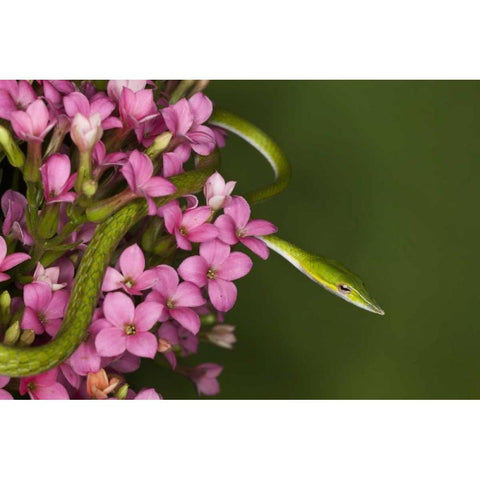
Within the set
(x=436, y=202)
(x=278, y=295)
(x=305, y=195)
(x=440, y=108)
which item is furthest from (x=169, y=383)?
(x=440, y=108)

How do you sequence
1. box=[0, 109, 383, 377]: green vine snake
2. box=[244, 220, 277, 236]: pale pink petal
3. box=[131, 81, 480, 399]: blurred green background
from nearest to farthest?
box=[0, 109, 383, 377]: green vine snake, box=[244, 220, 277, 236]: pale pink petal, box=[131, 81, 480, 399]: blurred green background

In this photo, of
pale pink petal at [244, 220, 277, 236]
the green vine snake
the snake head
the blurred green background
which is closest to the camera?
the green vine snake

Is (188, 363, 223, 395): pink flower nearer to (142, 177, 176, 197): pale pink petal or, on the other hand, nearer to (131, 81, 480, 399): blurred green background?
(142, 177, 176, 197): pale pink petal

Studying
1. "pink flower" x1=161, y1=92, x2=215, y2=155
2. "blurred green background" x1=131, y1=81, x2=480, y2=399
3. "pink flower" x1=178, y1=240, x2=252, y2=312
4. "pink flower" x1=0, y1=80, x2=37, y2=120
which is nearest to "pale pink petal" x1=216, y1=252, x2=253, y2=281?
"pink flower" x1=178, y1=240, x2=252, y2=312

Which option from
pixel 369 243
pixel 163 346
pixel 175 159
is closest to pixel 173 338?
pixel 163 346

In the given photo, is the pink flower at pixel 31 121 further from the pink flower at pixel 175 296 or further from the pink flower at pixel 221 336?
the pink flower at pixel 221 336

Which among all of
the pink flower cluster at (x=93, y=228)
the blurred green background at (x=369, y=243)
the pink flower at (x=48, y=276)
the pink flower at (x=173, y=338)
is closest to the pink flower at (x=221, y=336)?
the pink flower at (x=173, y=338)

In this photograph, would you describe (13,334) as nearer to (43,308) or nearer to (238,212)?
(43,308)

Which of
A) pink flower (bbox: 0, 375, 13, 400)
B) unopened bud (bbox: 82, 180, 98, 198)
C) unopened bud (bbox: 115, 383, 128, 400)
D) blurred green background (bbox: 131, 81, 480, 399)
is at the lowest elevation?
pink flower (bbox: 0, 375, 13, 400)
